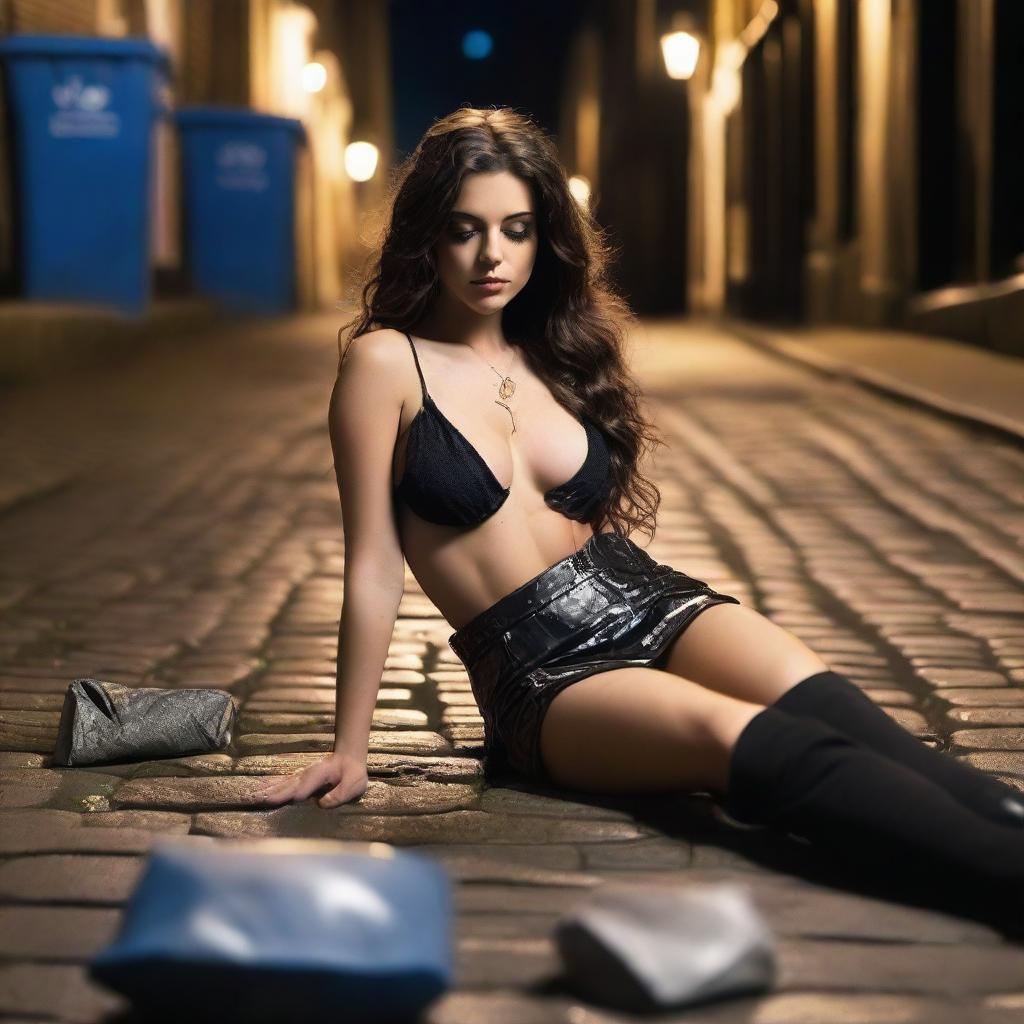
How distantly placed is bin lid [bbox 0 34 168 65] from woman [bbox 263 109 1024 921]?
10.1 meters

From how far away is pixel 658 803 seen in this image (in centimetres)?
352

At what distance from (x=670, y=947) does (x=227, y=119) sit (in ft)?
57.4

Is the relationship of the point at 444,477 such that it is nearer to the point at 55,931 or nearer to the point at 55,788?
the point at 55,788

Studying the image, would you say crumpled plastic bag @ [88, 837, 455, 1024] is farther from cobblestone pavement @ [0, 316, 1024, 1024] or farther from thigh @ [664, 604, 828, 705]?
thigh @ [664, 604, 828, 705]

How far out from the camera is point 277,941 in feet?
7.52

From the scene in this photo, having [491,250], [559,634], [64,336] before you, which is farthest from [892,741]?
[64,336]

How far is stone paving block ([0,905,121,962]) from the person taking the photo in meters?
2.74

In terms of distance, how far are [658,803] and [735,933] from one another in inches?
41.1

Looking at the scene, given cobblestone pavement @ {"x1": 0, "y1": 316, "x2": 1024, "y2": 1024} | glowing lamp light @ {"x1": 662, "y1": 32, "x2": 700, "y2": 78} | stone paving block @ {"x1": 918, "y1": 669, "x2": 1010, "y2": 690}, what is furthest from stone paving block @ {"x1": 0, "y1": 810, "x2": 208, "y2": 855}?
glowing lamp light @ {"x1": 662, "y1": 32, "x2": 700, "y2": 78}

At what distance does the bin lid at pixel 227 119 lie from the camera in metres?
18.8

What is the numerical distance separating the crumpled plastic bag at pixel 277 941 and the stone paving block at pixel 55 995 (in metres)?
0.14

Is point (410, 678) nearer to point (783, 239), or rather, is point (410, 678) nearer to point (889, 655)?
point (889, 655)

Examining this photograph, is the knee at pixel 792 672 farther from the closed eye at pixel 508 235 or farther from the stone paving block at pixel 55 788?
the stone paving block at pixel 55 788

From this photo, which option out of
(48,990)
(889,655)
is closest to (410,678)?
(889,655)
